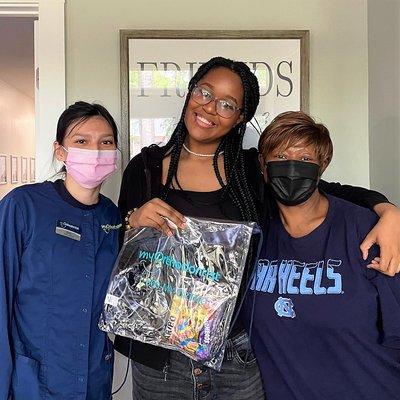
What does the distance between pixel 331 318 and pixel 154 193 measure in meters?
0.53

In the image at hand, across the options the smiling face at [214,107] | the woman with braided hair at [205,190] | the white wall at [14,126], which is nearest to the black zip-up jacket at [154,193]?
the woman with braided hair at [205,190]

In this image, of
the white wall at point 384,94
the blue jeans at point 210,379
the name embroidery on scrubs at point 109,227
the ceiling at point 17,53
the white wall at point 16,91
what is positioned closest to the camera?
the blue jeans at point 210,379

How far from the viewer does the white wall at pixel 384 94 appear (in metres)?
1.51

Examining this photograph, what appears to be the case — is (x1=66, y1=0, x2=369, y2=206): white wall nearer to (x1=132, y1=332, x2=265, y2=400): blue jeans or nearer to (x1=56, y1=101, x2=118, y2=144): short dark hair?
(x1=56, y1=101, x2=118, y2=144): short dark hair

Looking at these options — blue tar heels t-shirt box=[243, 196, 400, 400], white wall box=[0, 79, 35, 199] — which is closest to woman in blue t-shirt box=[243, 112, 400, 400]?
blue tar heels t-shirt box=[243, 196, 400, 400]

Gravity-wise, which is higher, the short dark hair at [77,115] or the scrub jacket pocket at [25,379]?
the short dark hair at [77,115]

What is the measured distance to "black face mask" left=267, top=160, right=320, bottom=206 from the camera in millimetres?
1074

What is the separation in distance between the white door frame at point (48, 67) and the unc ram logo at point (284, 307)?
1138 millimetres

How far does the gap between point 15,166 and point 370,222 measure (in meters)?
4.62

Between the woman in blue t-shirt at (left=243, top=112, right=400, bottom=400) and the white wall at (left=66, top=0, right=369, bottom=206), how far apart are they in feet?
2.55

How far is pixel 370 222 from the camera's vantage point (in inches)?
41.5

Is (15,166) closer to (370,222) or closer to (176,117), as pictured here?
(176,117)

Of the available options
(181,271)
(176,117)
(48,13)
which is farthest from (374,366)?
(48,13)

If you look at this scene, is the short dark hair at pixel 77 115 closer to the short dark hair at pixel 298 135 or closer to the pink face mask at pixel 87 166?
the pink face mask at pixel 87 166
